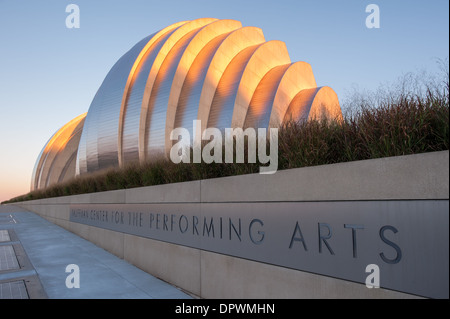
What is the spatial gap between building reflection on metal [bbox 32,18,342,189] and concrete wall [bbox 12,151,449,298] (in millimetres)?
10387

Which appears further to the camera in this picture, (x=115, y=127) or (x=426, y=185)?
(x=115, y=127)

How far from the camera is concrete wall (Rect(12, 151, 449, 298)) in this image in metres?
2.85

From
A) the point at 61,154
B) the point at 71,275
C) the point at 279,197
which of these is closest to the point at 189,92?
the point at 71,275

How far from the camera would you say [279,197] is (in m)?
4.12

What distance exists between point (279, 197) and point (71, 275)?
4693mm

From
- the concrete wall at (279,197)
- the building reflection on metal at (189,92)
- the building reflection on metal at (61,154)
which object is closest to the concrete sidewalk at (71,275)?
the concrete wall at (279,197)

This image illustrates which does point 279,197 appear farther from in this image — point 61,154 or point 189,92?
point 61,154

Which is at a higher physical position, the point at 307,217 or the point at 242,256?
the point at 307,217

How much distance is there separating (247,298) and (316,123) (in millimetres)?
2631

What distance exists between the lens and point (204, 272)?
5203 millimetres

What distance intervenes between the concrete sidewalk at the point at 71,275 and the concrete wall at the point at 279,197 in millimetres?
473
